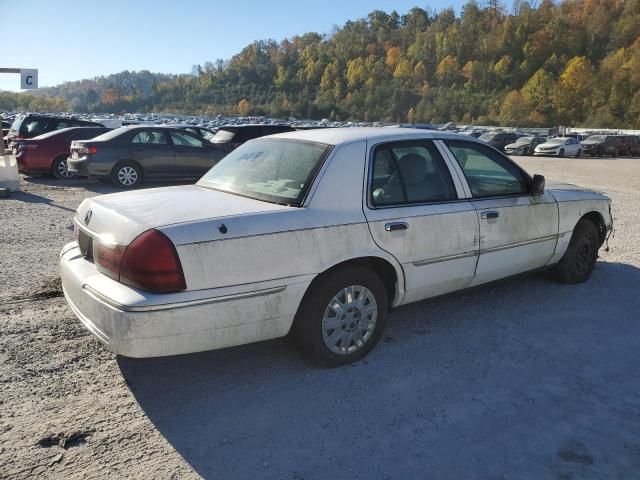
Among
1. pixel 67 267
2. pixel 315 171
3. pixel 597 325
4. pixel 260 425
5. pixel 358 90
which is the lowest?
pixel 260 425

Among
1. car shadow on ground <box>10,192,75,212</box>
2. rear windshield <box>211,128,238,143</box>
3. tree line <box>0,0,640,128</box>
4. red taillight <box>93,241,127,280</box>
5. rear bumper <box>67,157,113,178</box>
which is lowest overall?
car shadow on ground <box>10,192,75,212</box>

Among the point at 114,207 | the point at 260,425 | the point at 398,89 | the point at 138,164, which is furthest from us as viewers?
the point at 398,89

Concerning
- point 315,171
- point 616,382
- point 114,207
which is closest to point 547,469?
point 616,382

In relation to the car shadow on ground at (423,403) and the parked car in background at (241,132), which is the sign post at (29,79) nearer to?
the parked car in background at (241,132)

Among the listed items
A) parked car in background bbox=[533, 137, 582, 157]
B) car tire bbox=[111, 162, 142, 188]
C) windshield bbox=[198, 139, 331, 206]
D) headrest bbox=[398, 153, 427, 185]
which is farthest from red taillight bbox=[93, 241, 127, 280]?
parked car in background bbox=[533, 137, 582, 157]

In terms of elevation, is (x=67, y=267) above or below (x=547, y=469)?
above

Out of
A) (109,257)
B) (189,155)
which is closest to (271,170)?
(109,257)

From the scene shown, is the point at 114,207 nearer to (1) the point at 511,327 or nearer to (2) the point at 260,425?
(2) the point at 260,425

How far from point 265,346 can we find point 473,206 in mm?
1940

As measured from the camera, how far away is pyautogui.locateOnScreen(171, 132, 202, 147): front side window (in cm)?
1339

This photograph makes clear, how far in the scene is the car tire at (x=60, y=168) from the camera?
560 inches

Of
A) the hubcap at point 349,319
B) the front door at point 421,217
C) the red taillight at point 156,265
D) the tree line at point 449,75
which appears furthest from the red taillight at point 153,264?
the tree line at point 449,75

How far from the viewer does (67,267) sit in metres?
3.74

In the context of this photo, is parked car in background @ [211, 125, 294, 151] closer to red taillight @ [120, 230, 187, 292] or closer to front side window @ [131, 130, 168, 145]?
A: front side window @ [131, 130, 168, 145]
